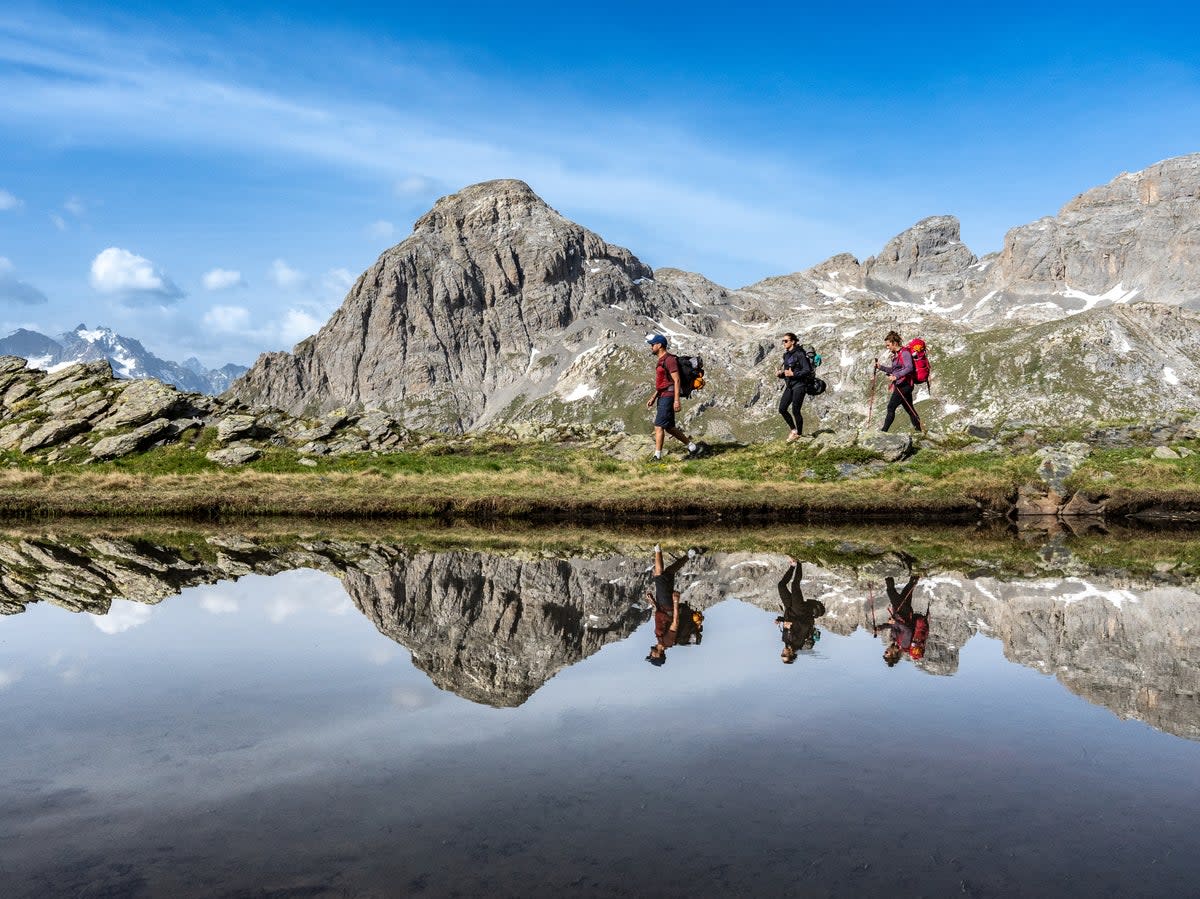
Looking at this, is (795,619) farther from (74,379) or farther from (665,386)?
(74,379)

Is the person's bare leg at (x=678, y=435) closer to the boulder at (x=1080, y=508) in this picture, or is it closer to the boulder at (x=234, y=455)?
the boulder at (x=1080, y=508)

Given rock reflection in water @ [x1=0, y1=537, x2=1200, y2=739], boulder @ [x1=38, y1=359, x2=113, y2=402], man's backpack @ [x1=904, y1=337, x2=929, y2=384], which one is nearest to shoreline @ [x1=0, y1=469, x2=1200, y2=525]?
man's backpack @ [x1=904, y1=337, x2=929, y2=384]

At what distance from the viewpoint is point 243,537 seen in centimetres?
2673

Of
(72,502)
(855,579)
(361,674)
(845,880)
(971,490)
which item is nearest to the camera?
(845,880)

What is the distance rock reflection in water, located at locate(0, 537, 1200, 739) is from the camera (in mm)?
11109

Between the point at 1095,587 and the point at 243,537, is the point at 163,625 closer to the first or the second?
the point at 243,537

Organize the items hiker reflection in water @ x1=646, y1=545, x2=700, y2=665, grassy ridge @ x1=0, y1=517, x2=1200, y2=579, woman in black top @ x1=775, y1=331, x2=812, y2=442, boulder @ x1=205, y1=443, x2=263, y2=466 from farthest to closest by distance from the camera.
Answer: boulder @ x1=205, y1=443, x2=263, y2=466
woman in black top @ x1=775, y1=331, x2=812, y2=442
grassy ridge @ x1=0, y1=517, x2=1200, y2=579
hiker reflection in water @ x1=646, y1=545, x2=700, y2=665

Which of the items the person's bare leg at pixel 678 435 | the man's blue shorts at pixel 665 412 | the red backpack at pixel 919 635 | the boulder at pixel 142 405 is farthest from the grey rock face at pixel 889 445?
the boulder at pixel 142 405

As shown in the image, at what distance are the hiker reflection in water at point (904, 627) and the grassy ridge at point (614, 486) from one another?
560 inches

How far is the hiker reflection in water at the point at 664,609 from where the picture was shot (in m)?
12.4

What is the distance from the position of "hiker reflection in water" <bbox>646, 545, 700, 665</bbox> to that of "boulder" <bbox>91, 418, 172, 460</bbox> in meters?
35.0

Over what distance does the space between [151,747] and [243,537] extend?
19.0 meters

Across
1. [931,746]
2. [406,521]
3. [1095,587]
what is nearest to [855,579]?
[1095,587]

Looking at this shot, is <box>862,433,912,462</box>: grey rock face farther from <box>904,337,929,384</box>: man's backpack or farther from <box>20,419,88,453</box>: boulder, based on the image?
<box>20,419,88,453</box>: boulder
